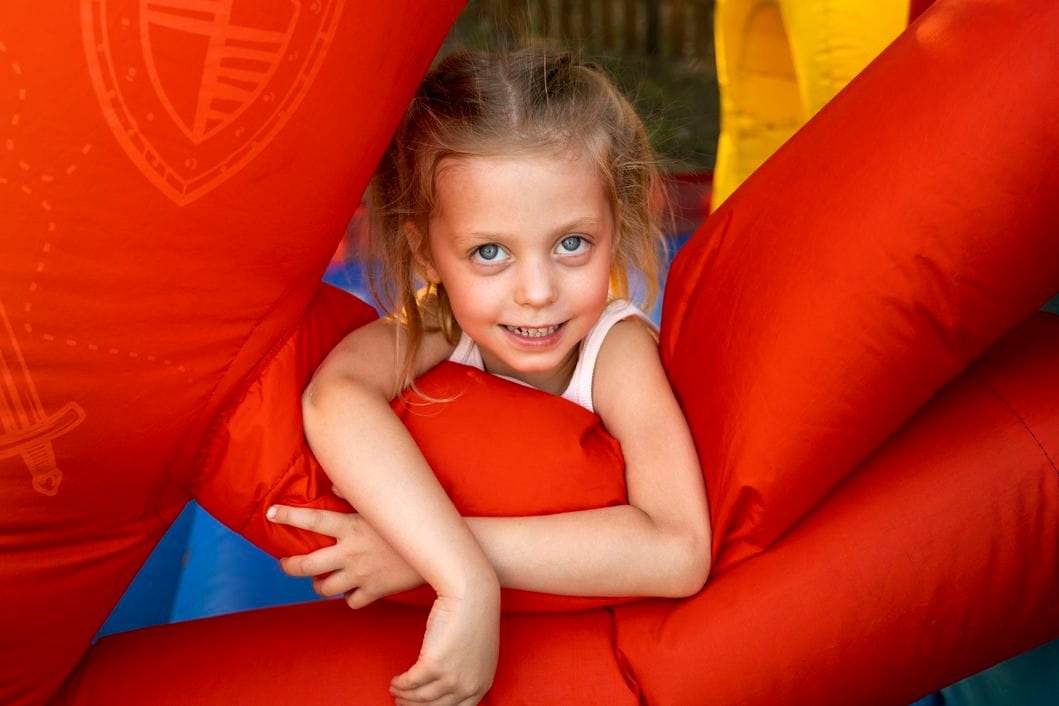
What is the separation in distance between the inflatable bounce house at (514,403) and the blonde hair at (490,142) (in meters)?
0.11

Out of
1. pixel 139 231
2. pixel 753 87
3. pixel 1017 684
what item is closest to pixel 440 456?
pixel 139 231

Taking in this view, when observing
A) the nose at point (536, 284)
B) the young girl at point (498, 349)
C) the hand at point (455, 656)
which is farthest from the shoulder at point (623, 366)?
the hand at point (455, 656)

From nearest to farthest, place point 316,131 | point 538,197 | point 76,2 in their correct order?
→ point 76,2 < point 316,131 < point 538,197

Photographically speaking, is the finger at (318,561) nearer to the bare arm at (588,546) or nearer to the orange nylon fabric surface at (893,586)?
the bare arm at (588,546)

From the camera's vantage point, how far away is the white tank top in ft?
3.44

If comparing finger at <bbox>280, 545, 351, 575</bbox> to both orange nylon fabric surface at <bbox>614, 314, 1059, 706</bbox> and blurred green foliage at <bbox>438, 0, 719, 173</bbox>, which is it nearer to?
orange nylon fabric surface at <bbox>614, 314, 1059, 706</bbox>

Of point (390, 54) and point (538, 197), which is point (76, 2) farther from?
point (538, 197)

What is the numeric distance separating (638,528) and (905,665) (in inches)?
9.3

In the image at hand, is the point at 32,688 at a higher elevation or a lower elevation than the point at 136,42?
lower

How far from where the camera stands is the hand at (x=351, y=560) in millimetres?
883

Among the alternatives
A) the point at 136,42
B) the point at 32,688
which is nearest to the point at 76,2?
A: the point at 136,42

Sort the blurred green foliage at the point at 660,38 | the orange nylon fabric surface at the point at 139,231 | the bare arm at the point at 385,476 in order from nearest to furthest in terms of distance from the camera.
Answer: the orange nylon fabric surface at the point at 139,231 < the bare arm at the point at 385,476 < the blurred green foliage at the point at 660,38

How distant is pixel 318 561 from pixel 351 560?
0.03 metres

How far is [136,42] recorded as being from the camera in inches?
28.6
